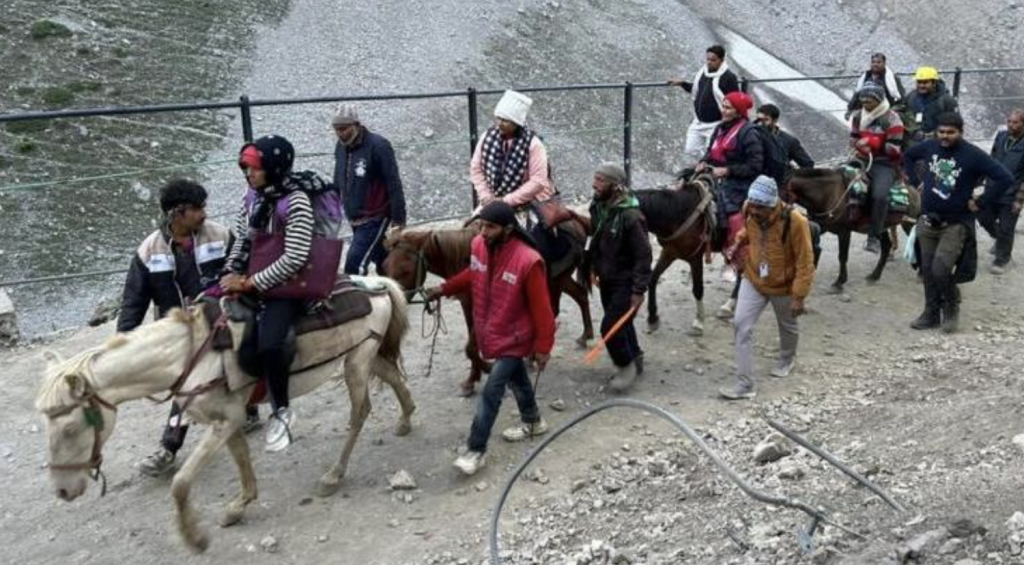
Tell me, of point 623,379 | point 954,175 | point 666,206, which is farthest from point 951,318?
point 623,379

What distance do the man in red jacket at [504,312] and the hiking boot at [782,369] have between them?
2.36 metres

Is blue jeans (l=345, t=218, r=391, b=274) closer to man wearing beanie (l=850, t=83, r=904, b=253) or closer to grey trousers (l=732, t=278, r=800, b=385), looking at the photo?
grey trousers (l=732, t=278, r=800, b=385)

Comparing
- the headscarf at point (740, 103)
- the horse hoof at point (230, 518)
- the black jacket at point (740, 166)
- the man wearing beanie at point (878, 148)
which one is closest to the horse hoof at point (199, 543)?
the horse hoof at point (230, 518)

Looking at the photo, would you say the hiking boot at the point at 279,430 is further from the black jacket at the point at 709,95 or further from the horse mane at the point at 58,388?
the black jacket at the point at 709,95

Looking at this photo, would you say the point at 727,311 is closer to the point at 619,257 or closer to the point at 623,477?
the point at 619,257

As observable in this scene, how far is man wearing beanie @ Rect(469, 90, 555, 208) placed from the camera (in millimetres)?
6469

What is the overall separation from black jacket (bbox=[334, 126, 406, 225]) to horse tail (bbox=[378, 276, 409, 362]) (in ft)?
4.78

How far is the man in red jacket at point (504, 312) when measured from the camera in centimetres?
532

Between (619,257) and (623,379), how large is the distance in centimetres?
91

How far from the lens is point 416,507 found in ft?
17.1

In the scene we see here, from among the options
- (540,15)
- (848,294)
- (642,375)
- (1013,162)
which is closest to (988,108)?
(540,15)

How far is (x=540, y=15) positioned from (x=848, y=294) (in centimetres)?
1641

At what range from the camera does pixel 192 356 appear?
15.5 ft

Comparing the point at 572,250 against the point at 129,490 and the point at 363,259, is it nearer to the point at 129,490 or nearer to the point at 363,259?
→ the point at 363,259
